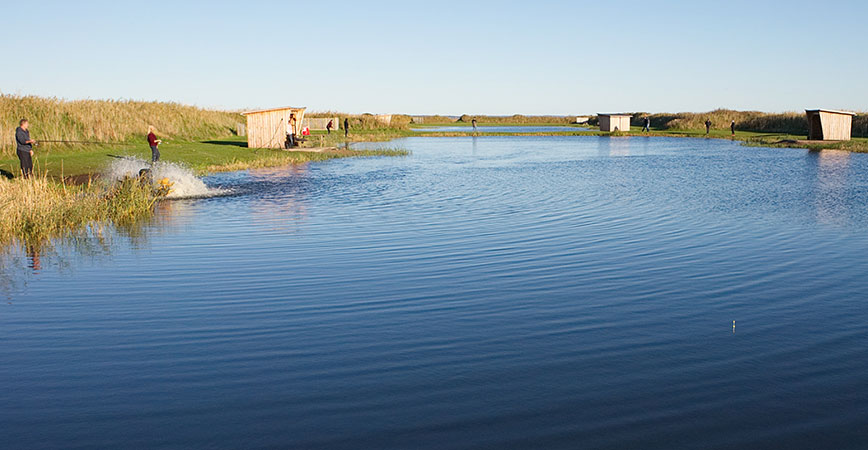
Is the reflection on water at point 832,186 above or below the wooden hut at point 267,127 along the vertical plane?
below

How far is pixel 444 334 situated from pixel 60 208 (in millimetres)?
11972

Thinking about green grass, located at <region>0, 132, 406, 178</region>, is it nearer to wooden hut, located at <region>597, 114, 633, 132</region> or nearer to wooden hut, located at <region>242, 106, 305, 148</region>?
wooden hut, located at <region>242, 106, 305, 148</region>

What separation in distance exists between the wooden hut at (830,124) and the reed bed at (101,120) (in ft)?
148

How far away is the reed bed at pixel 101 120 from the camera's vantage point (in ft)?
123

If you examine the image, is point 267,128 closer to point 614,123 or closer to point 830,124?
point 830,124

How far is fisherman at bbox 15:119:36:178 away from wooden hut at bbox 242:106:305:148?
22.0 metres

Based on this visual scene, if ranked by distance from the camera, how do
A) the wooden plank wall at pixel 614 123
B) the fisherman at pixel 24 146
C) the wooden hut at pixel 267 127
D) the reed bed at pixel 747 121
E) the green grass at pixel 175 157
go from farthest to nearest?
the wooden plank wall at pixel 614 123 < the reed bed at pixel 747 121 < the wooden hut at pixel 267 127 < the green grass at pixel 175 157 < the fisherman at pixel 24 146

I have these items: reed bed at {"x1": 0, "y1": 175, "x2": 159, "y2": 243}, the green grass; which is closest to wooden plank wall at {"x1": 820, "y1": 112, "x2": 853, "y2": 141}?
the green grass

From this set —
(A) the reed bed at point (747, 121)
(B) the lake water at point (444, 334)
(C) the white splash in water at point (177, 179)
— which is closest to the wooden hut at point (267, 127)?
(C) the white splash in water at point (177, 179)

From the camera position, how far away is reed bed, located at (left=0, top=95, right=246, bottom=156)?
123 ft

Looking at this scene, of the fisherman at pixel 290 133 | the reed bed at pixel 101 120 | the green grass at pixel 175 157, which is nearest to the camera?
the green grass at pixel 175 157

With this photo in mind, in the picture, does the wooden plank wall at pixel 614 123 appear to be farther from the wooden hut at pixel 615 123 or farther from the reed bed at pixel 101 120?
the reed bed at pixel 101 120

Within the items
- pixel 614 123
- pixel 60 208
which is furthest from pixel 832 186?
pixel 614 123

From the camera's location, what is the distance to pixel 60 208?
16.5 m
